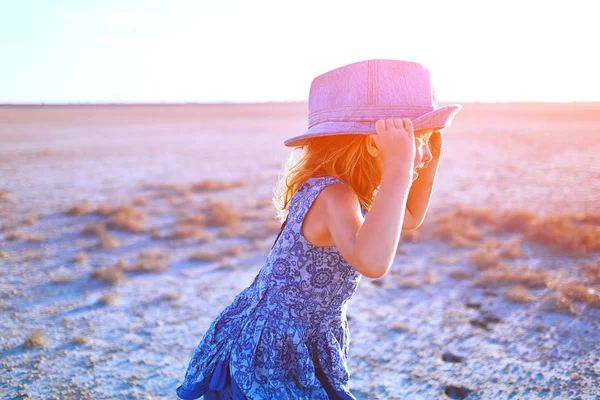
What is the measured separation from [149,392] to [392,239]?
8.53 feet

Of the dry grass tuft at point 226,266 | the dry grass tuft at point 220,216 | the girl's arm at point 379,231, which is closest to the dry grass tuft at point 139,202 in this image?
the dry grass tuft at point 220,216

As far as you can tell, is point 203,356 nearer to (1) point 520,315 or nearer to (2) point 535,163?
(1) point 520,315

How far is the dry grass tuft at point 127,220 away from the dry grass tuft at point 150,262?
1050 mm

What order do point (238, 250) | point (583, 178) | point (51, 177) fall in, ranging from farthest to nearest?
point (51, 177), point (583, 178), point (238, 250)

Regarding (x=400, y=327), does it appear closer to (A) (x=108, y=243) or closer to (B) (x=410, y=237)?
(B) (x=410, y=237)

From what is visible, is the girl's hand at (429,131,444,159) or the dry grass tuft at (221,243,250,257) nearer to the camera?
the girl's hand at (429,131,444,159)

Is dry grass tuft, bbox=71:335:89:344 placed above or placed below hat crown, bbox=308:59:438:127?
below

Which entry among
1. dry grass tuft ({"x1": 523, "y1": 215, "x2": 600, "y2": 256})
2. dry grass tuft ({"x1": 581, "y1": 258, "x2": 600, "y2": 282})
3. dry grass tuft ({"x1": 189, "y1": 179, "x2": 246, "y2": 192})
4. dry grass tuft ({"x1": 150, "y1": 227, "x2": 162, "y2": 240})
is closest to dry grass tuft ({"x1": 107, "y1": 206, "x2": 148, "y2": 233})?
dry grass tuft ({"x1": 150, "y1": 227, "x2": 162, "y2": 240})

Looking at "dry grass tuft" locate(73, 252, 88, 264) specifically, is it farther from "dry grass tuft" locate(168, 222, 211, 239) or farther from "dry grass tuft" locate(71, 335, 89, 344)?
"dry grass tuft" locate(71, 335, 89, 344)

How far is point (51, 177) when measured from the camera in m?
13.6

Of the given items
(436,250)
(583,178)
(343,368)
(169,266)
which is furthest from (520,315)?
(583,178)

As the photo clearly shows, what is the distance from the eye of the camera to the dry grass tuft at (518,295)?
4.46 meters

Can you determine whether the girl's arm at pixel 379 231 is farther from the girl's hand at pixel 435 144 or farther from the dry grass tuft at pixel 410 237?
the dry grass tuft at pixel 410 237

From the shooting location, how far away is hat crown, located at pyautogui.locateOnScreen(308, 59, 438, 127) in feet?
4.83
